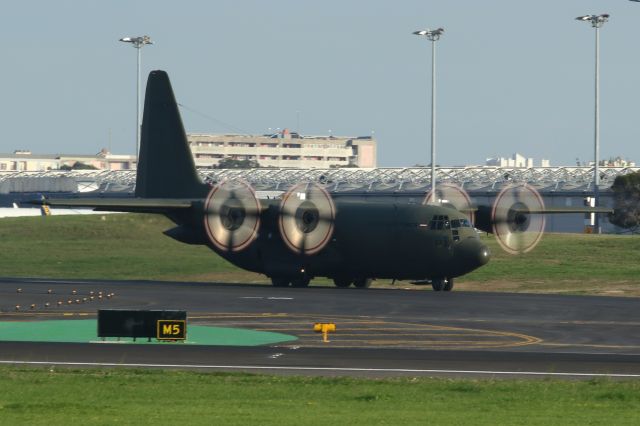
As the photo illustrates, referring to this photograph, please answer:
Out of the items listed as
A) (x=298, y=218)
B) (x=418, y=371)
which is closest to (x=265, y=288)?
(x=298, y=218)

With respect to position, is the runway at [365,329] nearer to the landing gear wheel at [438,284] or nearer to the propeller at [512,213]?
the landing gear wheel at [438,284]

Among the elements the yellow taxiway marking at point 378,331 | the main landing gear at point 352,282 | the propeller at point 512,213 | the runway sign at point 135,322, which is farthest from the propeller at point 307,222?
the runway sign at point 135,322

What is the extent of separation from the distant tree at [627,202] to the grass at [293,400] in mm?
84124

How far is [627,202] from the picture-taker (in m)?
109

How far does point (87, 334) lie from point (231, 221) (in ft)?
64.1

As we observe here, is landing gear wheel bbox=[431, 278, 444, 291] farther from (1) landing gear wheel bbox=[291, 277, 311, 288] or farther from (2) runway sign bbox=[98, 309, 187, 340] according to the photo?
(2) runway sign bbox=[98, 309, 187, 340]

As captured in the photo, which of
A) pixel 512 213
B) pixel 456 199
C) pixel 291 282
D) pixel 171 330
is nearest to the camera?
pixel 171 330

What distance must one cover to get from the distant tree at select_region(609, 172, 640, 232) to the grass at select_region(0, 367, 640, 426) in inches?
3312

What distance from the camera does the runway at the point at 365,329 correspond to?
1123 inches

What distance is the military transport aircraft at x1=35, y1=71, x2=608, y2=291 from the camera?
52.5m

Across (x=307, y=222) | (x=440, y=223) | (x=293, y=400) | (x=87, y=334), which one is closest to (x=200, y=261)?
(x=307, y=222)

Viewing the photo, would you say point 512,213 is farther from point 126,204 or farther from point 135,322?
point 135,322

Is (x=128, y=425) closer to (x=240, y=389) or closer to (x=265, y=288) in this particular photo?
(x=240, y=389)

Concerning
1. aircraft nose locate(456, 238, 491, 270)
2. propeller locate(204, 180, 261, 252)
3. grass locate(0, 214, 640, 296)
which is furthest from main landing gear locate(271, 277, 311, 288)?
grass locate(0, 214, 640, 296)
